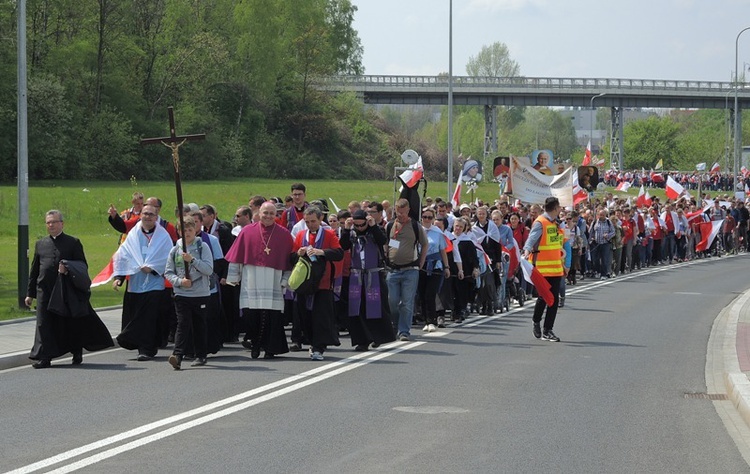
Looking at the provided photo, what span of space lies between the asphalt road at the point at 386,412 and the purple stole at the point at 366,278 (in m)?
0.63

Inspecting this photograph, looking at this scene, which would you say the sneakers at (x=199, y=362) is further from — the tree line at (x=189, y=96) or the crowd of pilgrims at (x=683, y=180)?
the crowd of pilgrims at (x=683, y=180)

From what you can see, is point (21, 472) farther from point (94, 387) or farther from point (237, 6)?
point (237, 6)

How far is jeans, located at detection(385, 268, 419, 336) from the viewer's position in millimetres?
17312

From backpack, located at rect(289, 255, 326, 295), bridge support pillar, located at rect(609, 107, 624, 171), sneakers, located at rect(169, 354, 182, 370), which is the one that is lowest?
sneakers, located at rect(169, 354, 182, 370)

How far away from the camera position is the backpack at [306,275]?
48.1 ft

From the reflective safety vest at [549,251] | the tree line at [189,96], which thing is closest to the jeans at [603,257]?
the reflective safety vest at [549,251]

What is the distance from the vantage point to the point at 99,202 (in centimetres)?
4866

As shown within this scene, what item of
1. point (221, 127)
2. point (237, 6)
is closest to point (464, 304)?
point (221, 127)

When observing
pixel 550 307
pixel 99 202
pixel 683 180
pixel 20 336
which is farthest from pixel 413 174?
pixel 683 180

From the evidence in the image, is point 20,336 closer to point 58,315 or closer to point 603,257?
point 58,315

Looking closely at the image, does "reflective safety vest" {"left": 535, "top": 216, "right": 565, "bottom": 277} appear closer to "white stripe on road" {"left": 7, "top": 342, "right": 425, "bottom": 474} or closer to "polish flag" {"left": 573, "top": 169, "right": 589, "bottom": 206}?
"white stripe on road" {"left": 7, "top": 342, "right": 425, "bottom": 474}

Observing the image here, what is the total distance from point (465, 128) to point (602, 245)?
113753 mm

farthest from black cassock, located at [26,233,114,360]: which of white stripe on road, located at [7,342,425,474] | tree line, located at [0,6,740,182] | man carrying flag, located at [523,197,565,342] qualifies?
tree line, located at [0,6,740,182]

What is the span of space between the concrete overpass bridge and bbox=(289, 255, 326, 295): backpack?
285ft
